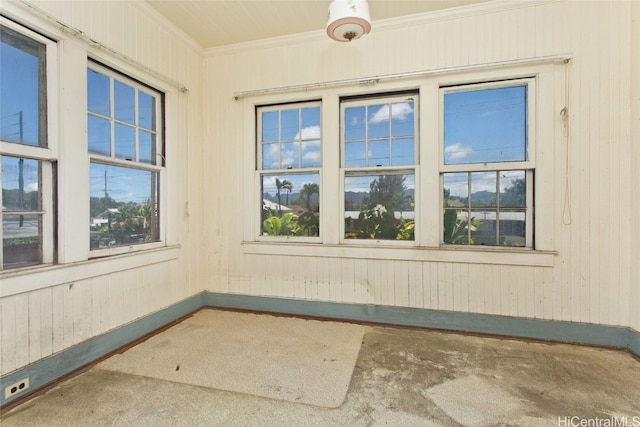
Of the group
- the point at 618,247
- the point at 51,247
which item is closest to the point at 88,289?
the point at 51,247

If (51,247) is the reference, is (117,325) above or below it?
below

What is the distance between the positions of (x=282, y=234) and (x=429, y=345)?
1798 millimetres

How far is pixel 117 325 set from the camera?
2363 mm

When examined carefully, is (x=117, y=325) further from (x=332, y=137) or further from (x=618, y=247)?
(x=618, y=247)

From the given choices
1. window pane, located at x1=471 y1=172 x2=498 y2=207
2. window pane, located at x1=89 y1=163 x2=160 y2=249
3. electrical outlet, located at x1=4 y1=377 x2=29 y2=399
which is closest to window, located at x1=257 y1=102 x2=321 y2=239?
window pane, located at x1=89 y1=163 x2=160 y2=249

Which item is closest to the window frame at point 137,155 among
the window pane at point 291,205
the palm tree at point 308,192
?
the window pane at point 291,205

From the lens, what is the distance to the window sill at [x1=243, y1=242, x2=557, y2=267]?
2.56m

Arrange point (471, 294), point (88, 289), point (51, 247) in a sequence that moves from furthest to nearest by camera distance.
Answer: point (471, 294)
point (88, 289)
point (51, 247)

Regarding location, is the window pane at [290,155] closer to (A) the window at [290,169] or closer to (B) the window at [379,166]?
(A) the window at [290,169]

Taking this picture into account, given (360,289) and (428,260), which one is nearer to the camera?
(428,260)

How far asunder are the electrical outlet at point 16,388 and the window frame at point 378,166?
2498 mm

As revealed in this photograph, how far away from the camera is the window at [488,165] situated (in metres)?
2.63

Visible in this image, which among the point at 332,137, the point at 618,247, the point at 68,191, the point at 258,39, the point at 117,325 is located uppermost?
the point at 258,39

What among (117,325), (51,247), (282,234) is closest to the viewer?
(51,247)
